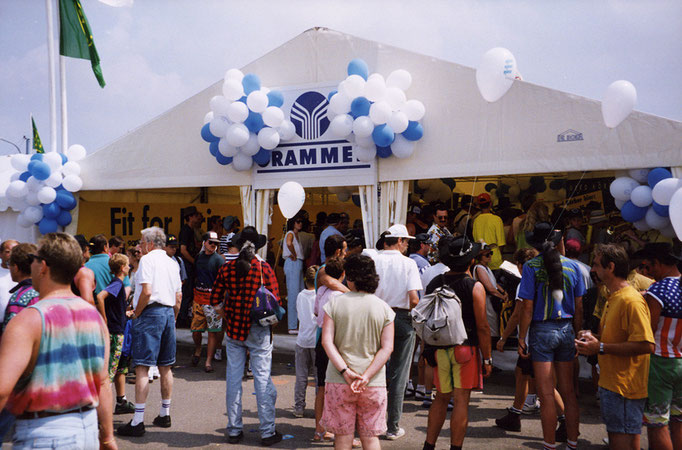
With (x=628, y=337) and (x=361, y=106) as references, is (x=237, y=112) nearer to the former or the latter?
(x=361, y=106)

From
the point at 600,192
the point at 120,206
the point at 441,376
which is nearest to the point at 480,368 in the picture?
the point at 441,376

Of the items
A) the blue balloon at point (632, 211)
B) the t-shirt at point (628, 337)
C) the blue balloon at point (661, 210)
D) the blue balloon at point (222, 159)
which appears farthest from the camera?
the blue balloon at point (222, 159)

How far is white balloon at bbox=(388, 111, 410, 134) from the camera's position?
23.3 feet

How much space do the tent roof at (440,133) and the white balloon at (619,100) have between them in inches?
23.8

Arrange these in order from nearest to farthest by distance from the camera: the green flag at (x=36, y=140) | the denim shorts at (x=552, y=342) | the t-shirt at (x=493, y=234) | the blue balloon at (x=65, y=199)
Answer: the denim shorts at (x=552, y=342) < the t-shirt at (x=493, y=234) < the blue balloon at (x=65, y=199) < the green flag at (x=36, y=140)

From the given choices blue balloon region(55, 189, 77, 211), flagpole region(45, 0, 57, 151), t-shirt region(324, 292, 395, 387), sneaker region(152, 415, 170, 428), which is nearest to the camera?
t-shirt region(324, 292, 395, 387)

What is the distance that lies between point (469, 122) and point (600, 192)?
9.55 feet

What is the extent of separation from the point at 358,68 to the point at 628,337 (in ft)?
16.7

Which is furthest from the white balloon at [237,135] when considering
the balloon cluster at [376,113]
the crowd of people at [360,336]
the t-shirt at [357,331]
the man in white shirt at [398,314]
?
the t-shirt at [357,331]

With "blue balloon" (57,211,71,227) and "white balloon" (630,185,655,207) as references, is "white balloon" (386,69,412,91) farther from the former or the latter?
"blue balloon" (57,211,71,227)

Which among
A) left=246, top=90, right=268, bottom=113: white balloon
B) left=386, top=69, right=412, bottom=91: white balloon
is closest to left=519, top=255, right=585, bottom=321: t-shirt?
left=386, top=69, right=412, bottom=91: white balloon

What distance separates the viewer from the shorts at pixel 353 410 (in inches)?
139

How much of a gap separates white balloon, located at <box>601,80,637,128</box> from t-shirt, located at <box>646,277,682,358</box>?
2.44m

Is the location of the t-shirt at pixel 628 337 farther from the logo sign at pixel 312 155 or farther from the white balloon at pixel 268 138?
the white balloon at pixel 268 138
